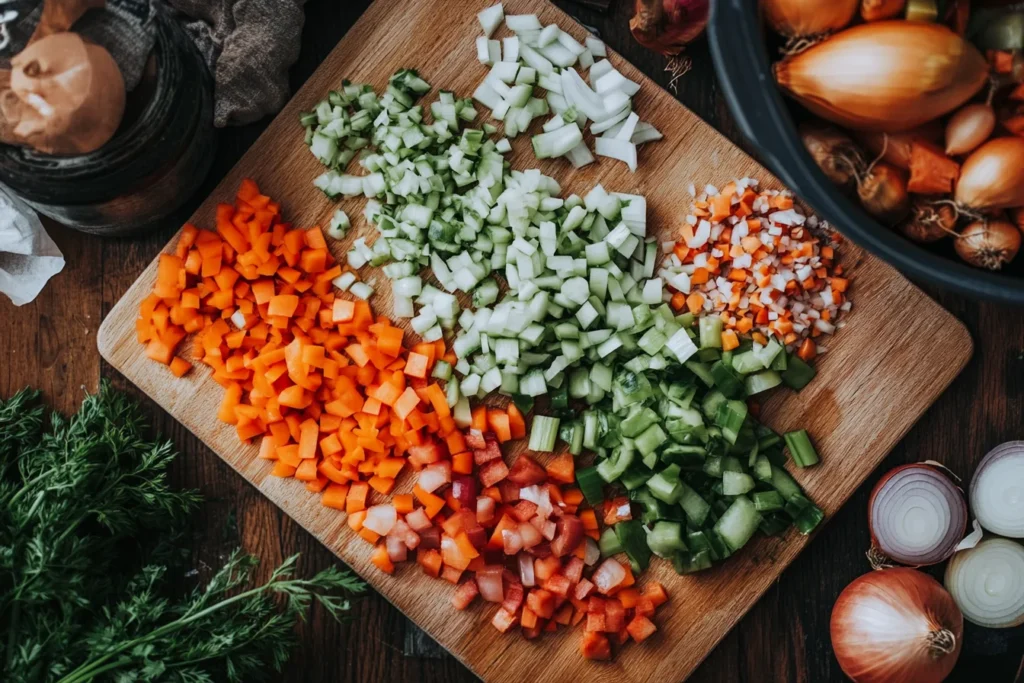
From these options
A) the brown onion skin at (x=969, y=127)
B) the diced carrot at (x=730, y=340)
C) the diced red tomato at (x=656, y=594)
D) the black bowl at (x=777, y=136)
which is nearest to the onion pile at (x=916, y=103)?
the brown onion skin at (x=969, y=127)

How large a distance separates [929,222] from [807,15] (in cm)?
49

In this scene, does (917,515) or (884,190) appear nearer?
(884,190)

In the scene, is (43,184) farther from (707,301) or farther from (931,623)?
(931,623)

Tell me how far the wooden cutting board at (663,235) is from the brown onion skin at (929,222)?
1.24ft

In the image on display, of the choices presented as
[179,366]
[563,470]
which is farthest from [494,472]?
[179,366]

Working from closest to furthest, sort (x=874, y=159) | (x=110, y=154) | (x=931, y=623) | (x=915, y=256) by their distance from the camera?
(x=915, y=256) < (x=874, y=159) < (x=110, y=154) < (x=931, y=623)

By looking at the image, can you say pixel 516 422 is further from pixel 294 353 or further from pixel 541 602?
pixel 294 353

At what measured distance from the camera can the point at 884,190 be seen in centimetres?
167

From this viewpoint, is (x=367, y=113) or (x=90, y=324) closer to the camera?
(x=367, y=113)

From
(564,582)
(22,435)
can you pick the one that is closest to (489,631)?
(564,582)

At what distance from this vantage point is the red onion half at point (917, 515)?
216 cm

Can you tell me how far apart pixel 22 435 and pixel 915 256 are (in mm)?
2107

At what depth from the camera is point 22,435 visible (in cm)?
219

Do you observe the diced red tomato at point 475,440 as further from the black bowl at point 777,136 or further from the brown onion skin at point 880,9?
the brown onion skin at point 880,9
